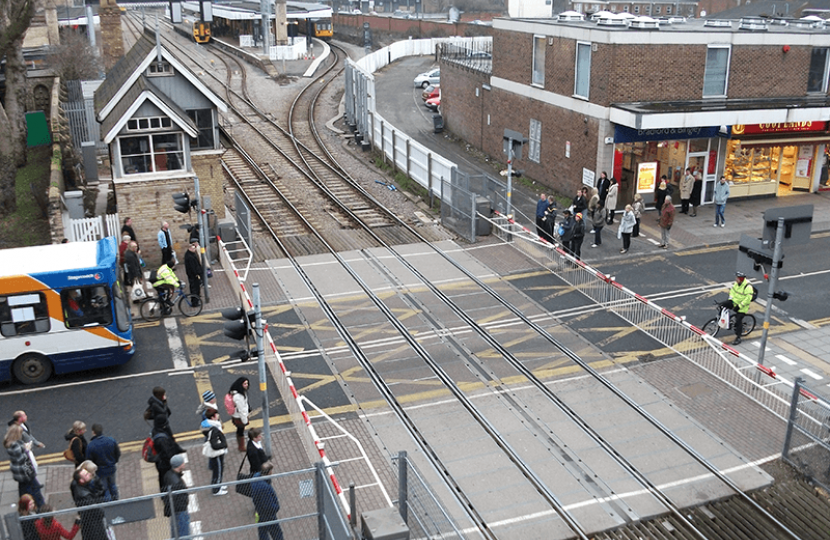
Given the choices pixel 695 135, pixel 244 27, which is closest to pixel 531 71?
pixel 695 135

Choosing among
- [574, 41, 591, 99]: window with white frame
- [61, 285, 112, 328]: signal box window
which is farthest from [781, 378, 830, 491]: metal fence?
[574, 41, 591, 99]: window with white frame

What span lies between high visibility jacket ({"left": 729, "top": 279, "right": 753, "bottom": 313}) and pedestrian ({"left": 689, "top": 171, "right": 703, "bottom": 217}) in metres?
9.87

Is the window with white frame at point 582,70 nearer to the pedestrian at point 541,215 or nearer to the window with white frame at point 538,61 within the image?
the window with white frame at point 538,61

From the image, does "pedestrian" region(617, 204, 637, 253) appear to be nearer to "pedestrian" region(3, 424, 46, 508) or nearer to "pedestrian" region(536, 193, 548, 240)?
"pedestrian" region(536, 193, 548, 240)

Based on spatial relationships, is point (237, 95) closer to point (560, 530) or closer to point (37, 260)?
point (37, 260)

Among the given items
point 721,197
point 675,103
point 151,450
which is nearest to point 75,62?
point 675,103

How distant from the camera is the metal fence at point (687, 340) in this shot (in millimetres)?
13703

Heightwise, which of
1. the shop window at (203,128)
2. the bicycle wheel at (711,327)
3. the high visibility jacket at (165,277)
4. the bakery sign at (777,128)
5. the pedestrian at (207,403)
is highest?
the shop window at (203,128)

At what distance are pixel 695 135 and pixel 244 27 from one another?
185 feet

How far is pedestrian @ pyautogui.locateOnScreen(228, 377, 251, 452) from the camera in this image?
44.5ft

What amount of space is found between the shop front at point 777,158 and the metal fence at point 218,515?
70.8ft

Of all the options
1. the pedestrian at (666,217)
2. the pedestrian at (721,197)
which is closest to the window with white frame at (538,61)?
the pedestrian at (721,197)

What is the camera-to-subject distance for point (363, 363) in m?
17.5

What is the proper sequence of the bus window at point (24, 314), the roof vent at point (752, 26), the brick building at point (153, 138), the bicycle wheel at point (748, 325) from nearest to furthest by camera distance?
1. the bus window at point (24, 314)
2. the bicycle wheel at point (748, 325)
3. the brick building at point (153, 138)
4. the roof vent at point (752, 26)
